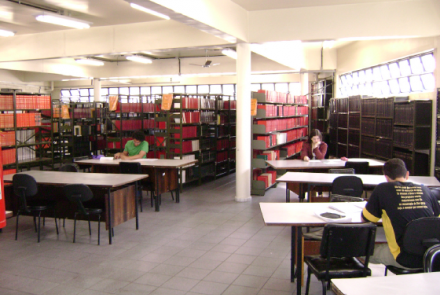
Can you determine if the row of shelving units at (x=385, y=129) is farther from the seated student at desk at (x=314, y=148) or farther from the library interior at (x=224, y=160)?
the seated student at desk at (x=314, y=148)

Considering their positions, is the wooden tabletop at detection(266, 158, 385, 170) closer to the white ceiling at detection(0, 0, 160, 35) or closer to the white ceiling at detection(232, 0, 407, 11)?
the white ceiling at detection(232, 0, 407, 11)

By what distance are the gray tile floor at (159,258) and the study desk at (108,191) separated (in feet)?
1.10

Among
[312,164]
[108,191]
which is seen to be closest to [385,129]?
[312,164]

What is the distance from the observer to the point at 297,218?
3.40 m

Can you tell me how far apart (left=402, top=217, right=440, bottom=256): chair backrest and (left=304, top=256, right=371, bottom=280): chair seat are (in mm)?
432

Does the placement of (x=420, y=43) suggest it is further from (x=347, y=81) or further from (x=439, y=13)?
(x=347, y=81)

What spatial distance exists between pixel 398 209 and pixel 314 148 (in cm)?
444

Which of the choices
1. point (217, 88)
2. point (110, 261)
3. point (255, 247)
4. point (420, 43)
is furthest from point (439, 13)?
point (217, 88)

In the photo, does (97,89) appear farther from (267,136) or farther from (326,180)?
(326,180)

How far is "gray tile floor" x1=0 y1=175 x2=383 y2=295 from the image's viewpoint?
3777 mm

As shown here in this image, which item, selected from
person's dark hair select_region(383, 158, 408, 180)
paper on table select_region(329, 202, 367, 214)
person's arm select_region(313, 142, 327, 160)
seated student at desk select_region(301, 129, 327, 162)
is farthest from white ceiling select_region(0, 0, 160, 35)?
person's dark hair select_region(383, 158, 408, 180)

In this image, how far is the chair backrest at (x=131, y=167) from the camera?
254 inches

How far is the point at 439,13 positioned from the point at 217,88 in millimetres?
10982

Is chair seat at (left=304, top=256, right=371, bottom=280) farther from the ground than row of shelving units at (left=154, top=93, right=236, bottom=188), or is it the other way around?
row of shelving units at (left=154, top=93, right=236, bottom=188)
